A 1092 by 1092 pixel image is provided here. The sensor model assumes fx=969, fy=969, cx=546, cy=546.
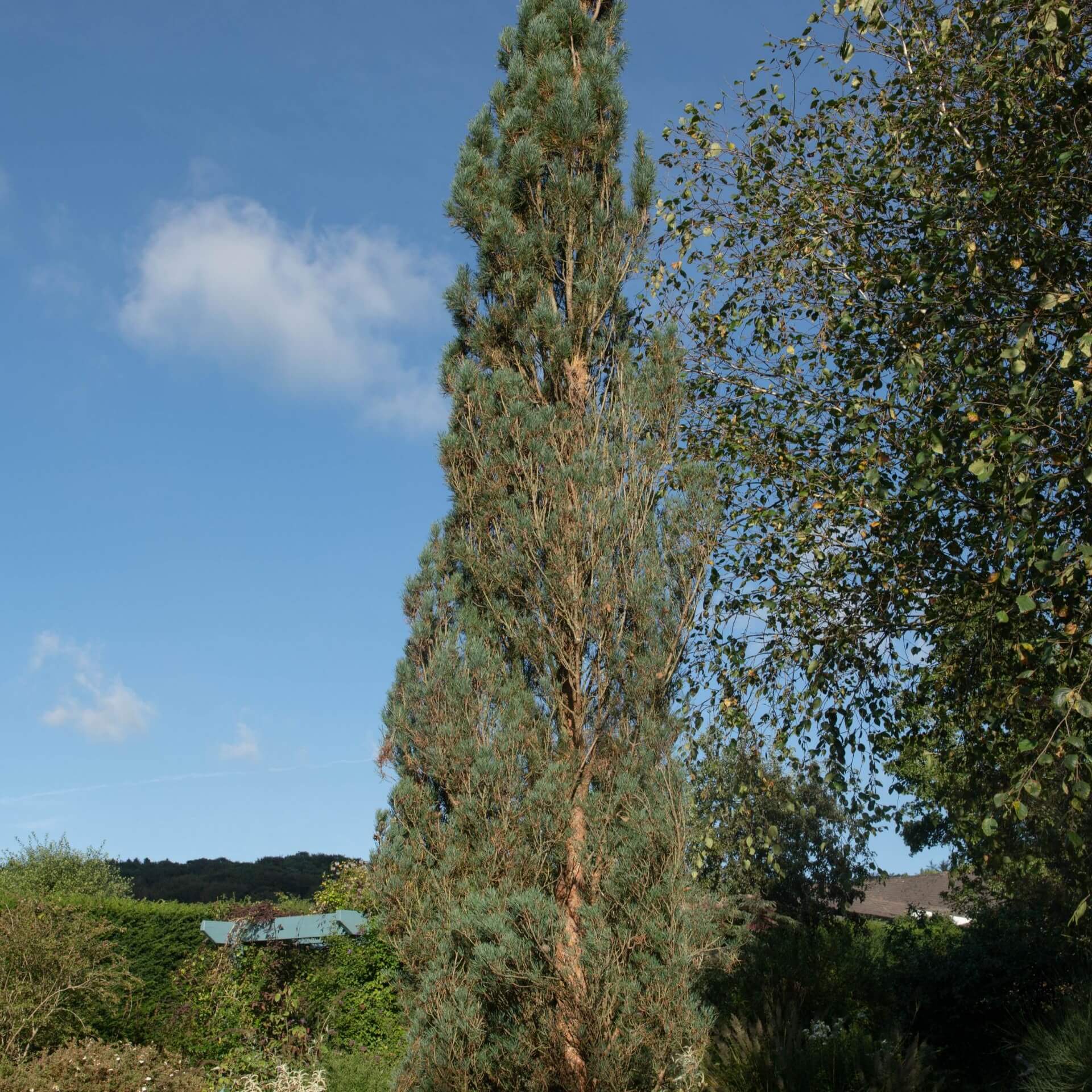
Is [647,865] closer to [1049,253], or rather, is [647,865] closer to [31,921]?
[1049,253]

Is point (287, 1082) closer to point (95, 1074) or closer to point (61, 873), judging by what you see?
point (95, 1074)

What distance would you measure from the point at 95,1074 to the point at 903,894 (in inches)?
1619

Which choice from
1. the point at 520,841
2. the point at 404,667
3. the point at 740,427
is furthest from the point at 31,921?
the point at 740,427

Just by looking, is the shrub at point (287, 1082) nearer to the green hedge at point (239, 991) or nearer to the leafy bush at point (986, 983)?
the green hedge at point (239, 991)

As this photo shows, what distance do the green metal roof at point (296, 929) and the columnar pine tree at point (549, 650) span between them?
687 centimetres

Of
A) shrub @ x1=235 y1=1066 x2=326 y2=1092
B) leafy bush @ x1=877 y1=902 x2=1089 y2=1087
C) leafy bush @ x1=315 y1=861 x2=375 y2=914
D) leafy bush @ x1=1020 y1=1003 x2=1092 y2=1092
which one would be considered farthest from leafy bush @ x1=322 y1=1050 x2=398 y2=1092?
leafy bush @ x1=877 y1=902 x2=1089 y2=1087

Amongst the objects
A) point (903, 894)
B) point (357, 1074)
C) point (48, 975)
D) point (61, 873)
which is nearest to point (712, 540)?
point (357, 1074)

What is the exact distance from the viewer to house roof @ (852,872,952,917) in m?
36.9

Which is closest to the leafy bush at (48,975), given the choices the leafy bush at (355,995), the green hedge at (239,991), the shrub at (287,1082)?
the green hedge at (239,991)

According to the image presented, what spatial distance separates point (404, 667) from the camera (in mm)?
8289

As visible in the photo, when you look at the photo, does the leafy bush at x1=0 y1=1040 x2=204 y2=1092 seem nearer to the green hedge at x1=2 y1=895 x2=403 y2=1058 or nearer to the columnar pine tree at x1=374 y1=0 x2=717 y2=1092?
the columnar pine tree at x1=374 y1=0 x2=717 y2=1092

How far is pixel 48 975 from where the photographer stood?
1078 centimetres

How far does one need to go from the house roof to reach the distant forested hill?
2040 centimetres

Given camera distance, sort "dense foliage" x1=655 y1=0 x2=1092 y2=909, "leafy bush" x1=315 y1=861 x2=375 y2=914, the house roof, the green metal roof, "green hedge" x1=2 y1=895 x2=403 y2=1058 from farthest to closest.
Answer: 1. the house roof
2. "leafy bush" x1=315 y1=861 x2=375 y2=914
3. the green metal roof
4. "green hedge" x1=2 y1=895 x2=403 y2=1058
5. "dense foliage" x1=655 y1=0 x2=1092 y2=909
